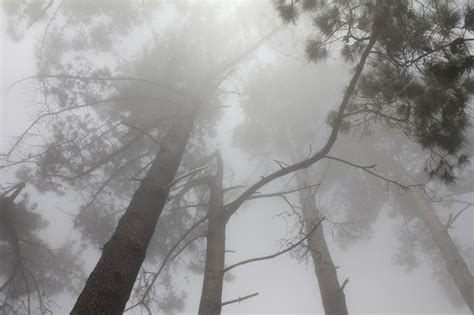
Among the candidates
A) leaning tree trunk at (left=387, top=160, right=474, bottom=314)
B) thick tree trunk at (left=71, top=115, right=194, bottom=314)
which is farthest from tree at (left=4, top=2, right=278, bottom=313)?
leaning tree trunk at (left=387, top=160, right=474, bottom=314)

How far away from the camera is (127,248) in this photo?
3.04 m

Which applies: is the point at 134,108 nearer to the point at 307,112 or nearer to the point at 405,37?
the point at 307,112

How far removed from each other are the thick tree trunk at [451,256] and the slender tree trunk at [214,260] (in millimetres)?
7222

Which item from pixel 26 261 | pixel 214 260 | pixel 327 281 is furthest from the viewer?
pixel 26 261

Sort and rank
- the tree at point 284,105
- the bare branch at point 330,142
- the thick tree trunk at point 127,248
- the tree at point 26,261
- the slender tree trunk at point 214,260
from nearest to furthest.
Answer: the thick tree trunk at point 127,248 < the bare branch at point 330,142 < the slender tree trunk at point 214,260 < the tree at point 26,261 < the tree at point 284,105

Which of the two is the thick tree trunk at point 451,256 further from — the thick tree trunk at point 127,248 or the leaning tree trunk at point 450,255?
the thick tree trunk at point 127,248

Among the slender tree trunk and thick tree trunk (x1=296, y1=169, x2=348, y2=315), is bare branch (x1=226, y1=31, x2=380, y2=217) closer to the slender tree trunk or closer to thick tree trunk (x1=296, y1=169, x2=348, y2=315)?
the slender tree trunk

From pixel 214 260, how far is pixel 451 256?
7846 millimetres

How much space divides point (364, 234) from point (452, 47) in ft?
43.5

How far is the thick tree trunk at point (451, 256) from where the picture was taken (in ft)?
26.6

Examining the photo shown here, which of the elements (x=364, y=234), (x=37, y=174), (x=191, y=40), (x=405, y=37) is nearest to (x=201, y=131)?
(x=191, y=40)

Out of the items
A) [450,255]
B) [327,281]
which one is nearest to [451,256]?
[450,255]

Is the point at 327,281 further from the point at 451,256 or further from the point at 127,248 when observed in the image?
the point at 451,256

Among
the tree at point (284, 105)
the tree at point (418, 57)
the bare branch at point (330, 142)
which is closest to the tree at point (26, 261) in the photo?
the bare branch at point (330, 142)
